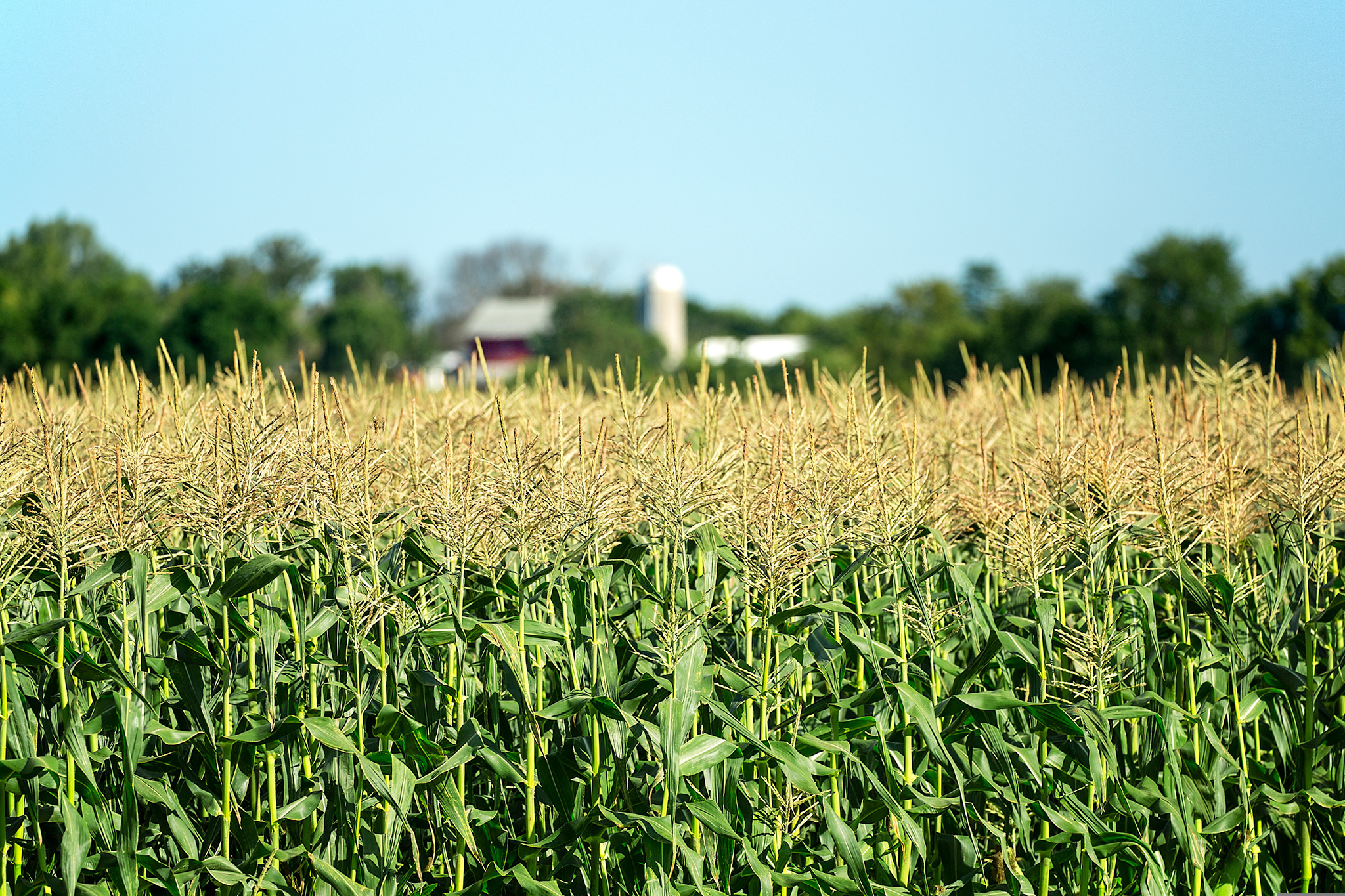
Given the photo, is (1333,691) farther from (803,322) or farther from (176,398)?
(803,322)

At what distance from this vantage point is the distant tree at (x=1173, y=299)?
5019 cm

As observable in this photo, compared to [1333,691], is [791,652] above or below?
above

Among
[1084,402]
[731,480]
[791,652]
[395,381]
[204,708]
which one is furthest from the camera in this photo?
[395,381]

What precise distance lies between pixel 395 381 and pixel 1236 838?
7.72 meters

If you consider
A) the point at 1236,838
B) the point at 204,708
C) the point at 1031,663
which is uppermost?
the point at 204,708

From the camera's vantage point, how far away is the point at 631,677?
188 inches

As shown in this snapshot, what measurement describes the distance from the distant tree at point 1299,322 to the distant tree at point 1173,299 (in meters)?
2.61

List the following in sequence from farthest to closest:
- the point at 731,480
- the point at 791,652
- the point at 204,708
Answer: the point at 731,480
the point at 791,652
the point at 204,708

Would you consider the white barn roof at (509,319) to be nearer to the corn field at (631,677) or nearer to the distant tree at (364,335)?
the distant tree at (364,335)

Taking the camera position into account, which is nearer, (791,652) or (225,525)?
(225,525)

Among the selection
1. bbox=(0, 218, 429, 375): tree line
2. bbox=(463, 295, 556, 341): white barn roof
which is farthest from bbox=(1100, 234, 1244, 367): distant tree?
bbox=(463, 295, 556, 341): white barn roof

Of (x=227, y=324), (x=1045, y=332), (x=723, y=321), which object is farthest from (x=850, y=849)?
(x=723, y=321)

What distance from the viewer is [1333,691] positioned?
16.2 ft

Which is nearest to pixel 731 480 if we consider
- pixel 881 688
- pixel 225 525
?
pixel 881 688
